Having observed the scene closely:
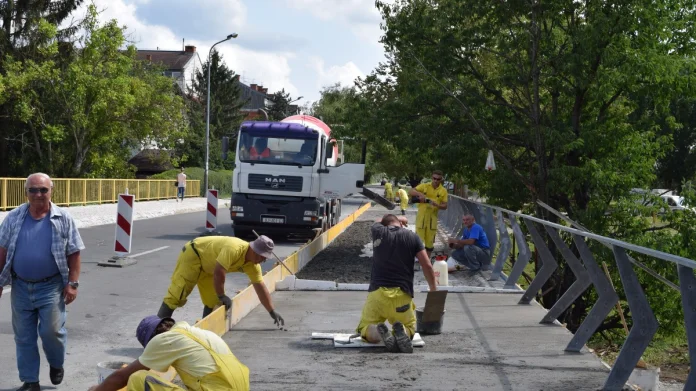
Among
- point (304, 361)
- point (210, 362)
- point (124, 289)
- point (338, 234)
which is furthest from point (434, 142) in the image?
point (210, 362)

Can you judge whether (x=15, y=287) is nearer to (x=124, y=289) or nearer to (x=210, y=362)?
(x=210, y=362)

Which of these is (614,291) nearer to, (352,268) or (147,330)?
(147,330)

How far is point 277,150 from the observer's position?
21.7 m

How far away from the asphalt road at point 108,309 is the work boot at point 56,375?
5 centimetres

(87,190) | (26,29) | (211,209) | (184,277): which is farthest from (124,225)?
(26,29)

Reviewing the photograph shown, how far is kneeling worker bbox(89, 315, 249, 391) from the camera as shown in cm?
473

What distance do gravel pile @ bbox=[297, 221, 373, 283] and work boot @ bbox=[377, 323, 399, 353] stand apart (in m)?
5.24

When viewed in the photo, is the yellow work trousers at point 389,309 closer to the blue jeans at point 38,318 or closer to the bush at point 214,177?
the blue jeans at point 38,318

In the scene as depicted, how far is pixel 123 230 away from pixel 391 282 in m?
8.09

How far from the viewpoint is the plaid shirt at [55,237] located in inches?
264

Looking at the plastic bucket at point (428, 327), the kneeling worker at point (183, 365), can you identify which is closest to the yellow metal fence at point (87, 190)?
the plastic bucket at point (428, 327)

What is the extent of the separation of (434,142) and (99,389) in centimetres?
1555

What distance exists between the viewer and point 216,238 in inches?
309

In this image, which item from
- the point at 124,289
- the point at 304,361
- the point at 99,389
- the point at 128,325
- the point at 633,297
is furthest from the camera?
the point at 124,289
